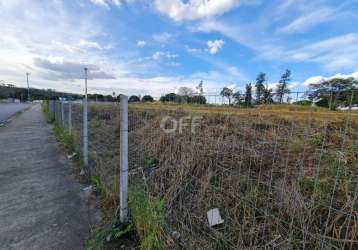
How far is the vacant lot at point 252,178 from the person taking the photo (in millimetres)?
1687

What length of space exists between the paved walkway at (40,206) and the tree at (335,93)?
8.69 feet

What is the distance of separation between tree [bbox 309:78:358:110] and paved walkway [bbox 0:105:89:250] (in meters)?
2.65

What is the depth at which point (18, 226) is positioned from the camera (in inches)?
93.0

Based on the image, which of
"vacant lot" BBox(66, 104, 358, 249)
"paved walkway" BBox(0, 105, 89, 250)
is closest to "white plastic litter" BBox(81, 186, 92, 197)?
"paved walkway" BBox(0, 105, 89, 250)

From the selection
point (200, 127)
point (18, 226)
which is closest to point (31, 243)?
point (18, 226)

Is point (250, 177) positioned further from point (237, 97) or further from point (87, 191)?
point (87, 191)

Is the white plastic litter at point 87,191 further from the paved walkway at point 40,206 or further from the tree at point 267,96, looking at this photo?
the tree at point 267,96

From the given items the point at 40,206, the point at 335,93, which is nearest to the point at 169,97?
the point at 335,93

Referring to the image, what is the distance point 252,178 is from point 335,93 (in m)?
1.46

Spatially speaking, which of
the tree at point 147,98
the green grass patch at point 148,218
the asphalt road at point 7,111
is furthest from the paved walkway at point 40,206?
the asphalt road at point 7,111

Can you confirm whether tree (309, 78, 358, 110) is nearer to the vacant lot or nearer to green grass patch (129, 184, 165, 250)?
the vacant lot

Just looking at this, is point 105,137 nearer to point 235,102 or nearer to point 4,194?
point 4,194

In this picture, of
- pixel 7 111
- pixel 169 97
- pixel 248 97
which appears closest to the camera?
pixel 248 97

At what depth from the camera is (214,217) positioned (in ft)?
6.78
